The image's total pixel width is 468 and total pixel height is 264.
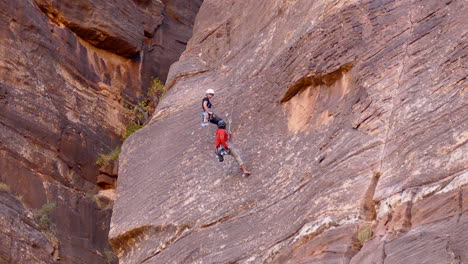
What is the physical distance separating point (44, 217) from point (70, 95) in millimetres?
5617

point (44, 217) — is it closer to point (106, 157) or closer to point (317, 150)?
point (106, 157)

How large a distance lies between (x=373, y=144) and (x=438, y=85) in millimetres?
1484

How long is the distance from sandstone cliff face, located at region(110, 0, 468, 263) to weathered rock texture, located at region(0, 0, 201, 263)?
11.9 feet

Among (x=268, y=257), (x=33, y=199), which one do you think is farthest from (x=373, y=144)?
(x=33, y=199)

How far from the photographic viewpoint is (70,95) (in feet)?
94.5

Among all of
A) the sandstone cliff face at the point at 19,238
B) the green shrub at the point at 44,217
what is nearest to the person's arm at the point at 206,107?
the sandstone cliff face at the point at 19,238

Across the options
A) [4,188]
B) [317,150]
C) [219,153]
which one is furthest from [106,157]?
[317,150]

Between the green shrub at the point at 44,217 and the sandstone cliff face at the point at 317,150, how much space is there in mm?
3102

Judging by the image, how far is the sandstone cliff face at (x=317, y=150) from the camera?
49.4 ft

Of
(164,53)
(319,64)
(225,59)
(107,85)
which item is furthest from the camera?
(164,53)

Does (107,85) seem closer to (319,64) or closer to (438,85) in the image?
(319,64)

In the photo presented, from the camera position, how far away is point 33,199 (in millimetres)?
24734

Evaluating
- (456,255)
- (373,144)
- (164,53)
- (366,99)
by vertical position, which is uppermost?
(164,53)

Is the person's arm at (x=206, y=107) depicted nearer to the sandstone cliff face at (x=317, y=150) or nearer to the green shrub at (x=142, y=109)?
the sandstone cliff face at (x=317, y=150)
